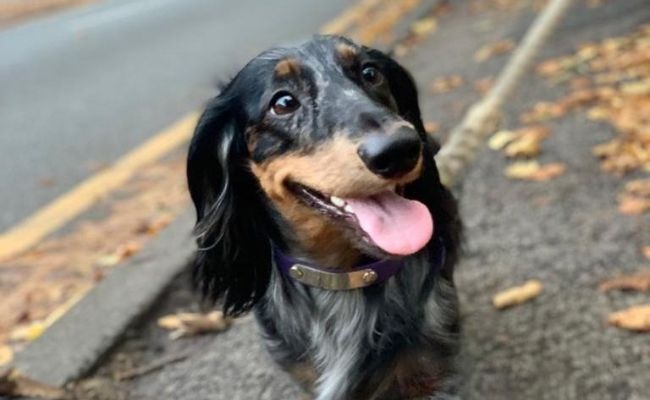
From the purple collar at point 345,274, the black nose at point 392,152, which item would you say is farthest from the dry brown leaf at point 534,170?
the black nose at point 392,152

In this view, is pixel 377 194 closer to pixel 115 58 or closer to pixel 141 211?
pixel 141 211

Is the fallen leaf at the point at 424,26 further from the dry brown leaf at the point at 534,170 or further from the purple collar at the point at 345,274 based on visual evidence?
the purple collar at the point at 345,274

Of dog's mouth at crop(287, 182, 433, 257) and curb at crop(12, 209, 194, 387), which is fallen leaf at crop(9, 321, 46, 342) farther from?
dog's mouth at crop(287, 182, 433, 257)

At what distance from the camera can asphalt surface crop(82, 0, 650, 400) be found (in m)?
2.64

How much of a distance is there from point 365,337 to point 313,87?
71cm

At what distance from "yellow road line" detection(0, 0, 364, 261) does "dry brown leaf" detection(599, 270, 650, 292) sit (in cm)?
290

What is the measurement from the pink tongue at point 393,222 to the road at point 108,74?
10.3ft

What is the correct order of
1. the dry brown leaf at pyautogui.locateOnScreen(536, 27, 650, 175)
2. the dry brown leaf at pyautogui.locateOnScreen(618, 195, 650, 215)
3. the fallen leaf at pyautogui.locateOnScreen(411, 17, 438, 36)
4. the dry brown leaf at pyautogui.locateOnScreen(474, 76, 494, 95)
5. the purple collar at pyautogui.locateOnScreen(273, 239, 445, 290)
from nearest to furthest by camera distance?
1. the purple collar at pyautogui.locateOnScreen(273, 239, 445, 290)
2. the dry brown leaf at pyautogui.locateOnScreen(618, 195, 650, 215)
3. the dry brown leaf at pyautogui.locateOnScreen(536, 27, 650, 175)
4. the dry brown leaf at pyautogui.locateOnScreen(474, 76, 494, 95)
5. the fallen leaf at pyautogui.locateOnScreen(411, 17, 438, 36)

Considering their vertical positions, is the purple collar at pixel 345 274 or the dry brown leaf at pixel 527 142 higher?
the purple collar at pixel 345 274

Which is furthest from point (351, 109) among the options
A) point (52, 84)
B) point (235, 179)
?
point (52, 84)

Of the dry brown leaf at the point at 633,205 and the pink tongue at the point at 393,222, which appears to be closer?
the pink tongue at the point at 393,222

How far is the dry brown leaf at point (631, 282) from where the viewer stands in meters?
2.88

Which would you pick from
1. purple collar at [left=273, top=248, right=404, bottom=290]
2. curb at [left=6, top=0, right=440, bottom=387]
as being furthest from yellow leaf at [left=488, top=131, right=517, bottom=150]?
purple collar at [left=273, top=248, right=404, bottom=290]

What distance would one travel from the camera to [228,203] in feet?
7.89
